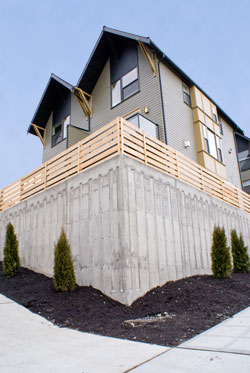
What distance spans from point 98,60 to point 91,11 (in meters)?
121

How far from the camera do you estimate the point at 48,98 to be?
61.5 feet

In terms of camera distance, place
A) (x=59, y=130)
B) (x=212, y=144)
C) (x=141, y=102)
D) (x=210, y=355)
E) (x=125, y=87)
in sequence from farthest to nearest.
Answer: (x=59, y=130) < (x=212, y=144) < (x=125, y=87) < (x=141, y=102) < (x=210, y=355)

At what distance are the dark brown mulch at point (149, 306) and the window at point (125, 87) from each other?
9064 millimetres

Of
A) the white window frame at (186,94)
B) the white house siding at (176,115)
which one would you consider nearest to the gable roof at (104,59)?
the white window frame at (186,94)

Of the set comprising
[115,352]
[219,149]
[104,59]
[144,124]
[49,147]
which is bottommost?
[115,352]

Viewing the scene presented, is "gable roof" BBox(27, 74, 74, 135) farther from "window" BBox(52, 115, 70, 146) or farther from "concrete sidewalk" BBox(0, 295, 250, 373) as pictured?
"concrete sidewalk" BBox(0, 295, 250, 373)

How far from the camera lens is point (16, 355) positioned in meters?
4.20

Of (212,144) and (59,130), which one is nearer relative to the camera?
(212,144)

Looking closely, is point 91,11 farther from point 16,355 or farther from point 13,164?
point 16,355

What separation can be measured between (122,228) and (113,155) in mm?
1983

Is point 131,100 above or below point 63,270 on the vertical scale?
above

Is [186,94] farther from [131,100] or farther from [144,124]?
[144,124]

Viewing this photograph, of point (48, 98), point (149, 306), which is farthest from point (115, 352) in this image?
point (48, 98)

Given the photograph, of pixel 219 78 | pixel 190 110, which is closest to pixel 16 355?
pixel 190 110
